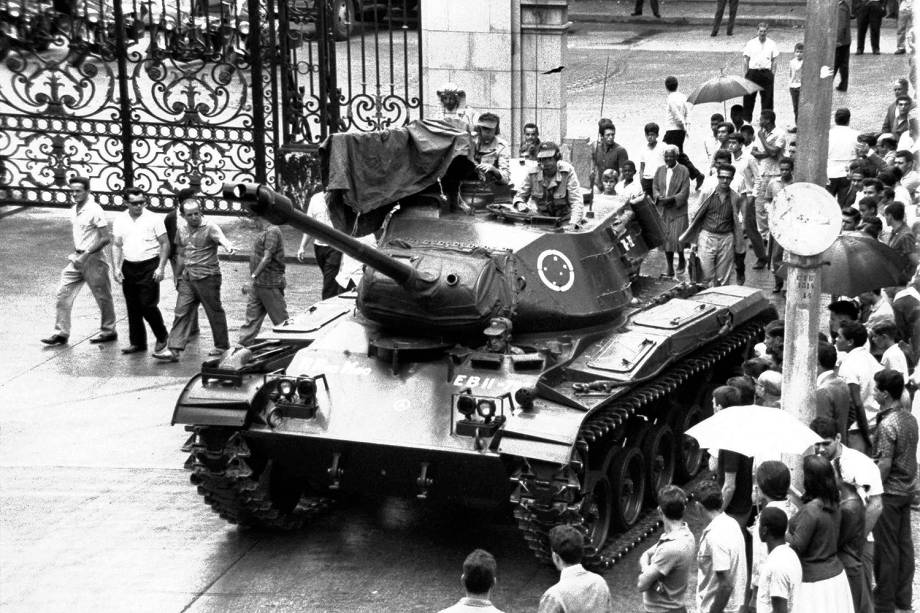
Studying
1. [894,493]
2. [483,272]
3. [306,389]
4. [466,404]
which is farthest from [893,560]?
[306,389]

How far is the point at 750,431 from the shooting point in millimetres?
9930

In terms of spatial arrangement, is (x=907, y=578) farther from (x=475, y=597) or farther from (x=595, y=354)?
(x=475, y=597)

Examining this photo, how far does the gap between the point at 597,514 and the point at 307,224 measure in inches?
125

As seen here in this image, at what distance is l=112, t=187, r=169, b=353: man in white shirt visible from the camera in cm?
1664

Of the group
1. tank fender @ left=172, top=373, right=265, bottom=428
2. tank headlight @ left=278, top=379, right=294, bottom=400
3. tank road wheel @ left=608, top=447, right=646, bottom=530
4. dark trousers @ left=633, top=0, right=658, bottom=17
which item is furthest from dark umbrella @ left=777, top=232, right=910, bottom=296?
dark trousers @ left=633, top=0, right=658, bottom=17

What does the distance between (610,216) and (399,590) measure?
420 centimetres

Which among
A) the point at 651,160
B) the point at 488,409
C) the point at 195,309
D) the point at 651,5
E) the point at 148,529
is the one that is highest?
the point at 651,5

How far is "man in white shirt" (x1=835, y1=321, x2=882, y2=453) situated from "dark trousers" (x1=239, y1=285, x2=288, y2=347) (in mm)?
6110

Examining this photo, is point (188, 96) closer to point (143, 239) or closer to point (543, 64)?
point (543, 64)

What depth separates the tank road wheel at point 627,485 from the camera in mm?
12266

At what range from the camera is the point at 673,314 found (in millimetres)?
13562

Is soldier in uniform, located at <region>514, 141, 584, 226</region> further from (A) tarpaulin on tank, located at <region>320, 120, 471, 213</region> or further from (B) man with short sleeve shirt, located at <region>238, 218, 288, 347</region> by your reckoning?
(B) man with short sleeve shirt, located at <region>238, 218, 288, 347</region>

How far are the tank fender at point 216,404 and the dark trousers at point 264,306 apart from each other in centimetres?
428

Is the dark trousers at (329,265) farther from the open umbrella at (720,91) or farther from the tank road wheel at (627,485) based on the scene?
the open umbrella at (720,91)
